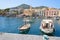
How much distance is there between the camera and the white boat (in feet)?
9.10

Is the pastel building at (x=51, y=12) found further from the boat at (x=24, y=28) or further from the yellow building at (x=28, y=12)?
the boat at (x=24, y=28)

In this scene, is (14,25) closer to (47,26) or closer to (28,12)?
(28,12)

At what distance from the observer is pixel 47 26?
281 centimetres

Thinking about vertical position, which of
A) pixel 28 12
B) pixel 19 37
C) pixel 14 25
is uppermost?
pixel 28 12

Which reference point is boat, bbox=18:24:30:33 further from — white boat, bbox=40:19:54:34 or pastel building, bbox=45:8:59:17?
pastel building, bbox=45:8:59:17

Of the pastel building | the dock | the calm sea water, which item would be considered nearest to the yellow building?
the calm sea water

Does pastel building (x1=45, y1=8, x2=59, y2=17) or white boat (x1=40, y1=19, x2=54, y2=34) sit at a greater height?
pastel building (x1=45, y1=8, x2=59, y2=17)

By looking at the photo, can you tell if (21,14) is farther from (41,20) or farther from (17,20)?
(41,20)

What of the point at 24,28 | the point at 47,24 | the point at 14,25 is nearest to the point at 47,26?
the point at 47,24

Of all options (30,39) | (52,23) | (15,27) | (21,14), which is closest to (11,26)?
(15,27)

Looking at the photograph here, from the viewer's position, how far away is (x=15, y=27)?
297 centimetres

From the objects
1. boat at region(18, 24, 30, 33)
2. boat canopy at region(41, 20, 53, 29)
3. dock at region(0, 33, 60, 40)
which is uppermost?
boat canopy at region(41, 20, 53, 29)

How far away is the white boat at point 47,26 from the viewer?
2.77 meters

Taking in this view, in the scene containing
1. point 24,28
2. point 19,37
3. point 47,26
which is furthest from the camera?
point 24,28
